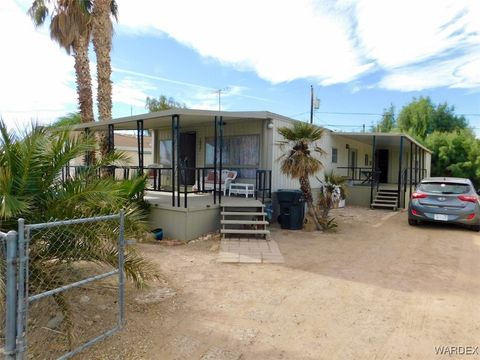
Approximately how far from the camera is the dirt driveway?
3047mm

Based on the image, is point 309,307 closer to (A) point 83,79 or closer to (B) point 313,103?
(A) point 83,79

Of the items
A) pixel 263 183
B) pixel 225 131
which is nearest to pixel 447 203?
pixel 263 183

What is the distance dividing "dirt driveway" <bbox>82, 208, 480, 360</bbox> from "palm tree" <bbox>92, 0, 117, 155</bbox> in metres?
6.91

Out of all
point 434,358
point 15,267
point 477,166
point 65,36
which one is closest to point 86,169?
point 15,267

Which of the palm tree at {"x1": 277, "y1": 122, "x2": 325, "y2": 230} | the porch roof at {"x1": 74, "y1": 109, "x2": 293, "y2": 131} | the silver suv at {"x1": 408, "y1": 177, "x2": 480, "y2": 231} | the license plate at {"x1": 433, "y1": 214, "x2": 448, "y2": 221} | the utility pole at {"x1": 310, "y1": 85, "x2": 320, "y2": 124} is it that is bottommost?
the license plate at {"x1": 433, "y1": 214, "x2": 448, "y2": 221}

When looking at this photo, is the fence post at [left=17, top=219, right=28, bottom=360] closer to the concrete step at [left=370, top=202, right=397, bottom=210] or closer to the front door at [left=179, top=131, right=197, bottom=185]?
the front door at [left=179, top=131, right=197, bottom=185]

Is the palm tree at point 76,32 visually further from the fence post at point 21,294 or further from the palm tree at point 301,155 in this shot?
the fence post at point 21,294

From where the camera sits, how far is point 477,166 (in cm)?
2395

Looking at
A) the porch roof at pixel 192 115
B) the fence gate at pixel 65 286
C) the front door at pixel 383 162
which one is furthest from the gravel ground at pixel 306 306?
the front door at pixel 383 162

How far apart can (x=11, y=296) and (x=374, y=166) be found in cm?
1501

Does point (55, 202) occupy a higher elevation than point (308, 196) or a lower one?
higher

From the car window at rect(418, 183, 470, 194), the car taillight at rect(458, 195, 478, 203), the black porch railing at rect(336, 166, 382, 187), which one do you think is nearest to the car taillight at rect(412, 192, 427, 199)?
the car window at rect(418, 183, 470, 194)

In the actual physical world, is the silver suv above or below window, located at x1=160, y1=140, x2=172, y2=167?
below

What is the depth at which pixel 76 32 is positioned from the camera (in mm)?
11781
